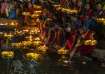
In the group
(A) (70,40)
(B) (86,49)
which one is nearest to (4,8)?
(A) (70,40)

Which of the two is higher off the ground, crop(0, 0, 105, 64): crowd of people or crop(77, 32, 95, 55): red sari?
crop(0, 0, 105, 64): crowd of people

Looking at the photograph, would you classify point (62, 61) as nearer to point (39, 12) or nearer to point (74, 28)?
point (74, 28)

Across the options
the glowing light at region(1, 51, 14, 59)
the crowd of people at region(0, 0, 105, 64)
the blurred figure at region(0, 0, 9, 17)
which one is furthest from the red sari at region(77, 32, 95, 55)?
the blurred figure at region(0, 0, 9, 17)

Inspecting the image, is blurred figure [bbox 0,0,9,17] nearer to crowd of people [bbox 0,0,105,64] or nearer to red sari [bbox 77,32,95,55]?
crowd of people [bbox 0,0,105,64]

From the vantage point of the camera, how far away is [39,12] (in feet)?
65.4

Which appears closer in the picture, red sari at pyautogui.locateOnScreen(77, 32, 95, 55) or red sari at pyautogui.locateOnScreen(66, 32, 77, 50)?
red sari at pyautogui.locateOnScreen(77, 32, 95, 55)

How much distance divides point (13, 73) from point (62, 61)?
236cm

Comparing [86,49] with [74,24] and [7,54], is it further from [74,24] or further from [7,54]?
[7,54]

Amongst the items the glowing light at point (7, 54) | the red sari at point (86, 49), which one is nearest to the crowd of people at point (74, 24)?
the red sari at point (86, 49)

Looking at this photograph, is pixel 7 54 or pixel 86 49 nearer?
pixel 86 49

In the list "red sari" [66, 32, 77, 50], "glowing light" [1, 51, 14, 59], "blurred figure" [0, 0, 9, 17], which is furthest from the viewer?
"blurred figure" [0, 0, 9, 17]

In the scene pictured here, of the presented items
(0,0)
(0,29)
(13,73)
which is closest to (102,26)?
(13,73)

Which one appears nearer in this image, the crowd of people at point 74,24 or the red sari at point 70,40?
the crowd of people at point 74,24

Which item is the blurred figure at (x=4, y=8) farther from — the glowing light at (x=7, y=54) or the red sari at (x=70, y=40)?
the red sari at (x=70, y=40)
